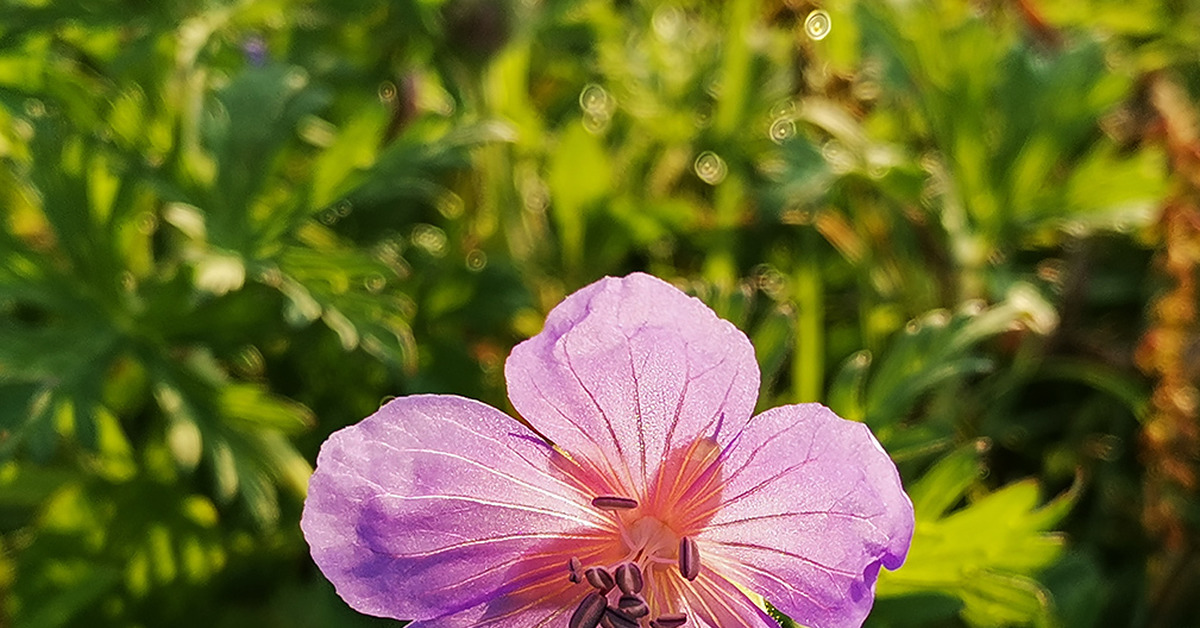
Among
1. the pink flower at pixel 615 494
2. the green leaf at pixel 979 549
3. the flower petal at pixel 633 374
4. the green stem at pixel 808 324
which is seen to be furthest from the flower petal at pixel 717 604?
the green stem at pixel 808 324

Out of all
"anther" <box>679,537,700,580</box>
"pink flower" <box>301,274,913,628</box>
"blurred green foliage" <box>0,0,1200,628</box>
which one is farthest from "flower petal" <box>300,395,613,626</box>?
"blurred green foliage" <box>0,0,1200,628</box>

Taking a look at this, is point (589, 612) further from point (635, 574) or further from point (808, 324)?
point (808, 324)

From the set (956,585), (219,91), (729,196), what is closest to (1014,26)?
(729,196)

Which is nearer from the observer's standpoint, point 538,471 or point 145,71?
point 538,471

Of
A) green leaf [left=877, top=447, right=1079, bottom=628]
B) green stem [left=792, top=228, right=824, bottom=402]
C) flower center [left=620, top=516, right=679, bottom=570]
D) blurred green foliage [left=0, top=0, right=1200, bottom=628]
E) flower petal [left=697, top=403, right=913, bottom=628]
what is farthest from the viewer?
green stem [left=792, top=228, right=824, bottom=402]

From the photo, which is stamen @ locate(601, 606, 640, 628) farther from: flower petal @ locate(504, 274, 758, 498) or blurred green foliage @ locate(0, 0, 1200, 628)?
blurred green foliage @ locate(0, 0, 1200, 628)

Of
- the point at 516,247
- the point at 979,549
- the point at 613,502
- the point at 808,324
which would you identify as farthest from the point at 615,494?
the point at 516,247

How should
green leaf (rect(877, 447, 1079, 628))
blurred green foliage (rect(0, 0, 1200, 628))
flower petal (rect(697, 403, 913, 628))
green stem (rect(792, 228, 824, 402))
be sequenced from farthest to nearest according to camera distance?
green stem (rect(792, 228, 824, 402)), blurred green foliage (rect(0, 0, 1200, 628)), green leaf (rect(877, 447, 1079, 628)), flower petal (rect(697, 403, 913, 628))

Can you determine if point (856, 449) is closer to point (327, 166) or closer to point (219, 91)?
point (327, 166)
